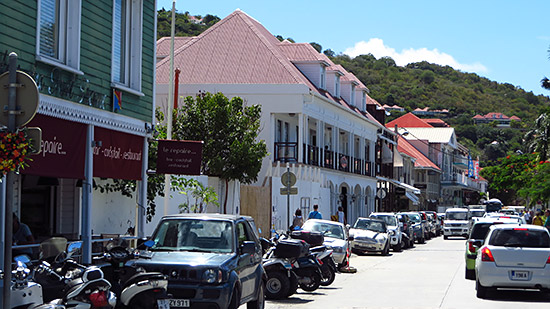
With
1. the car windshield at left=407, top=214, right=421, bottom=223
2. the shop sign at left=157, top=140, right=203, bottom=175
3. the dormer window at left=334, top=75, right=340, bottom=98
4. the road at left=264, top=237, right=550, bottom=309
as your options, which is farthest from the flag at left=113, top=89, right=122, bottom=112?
the car windshield at left=407, top=214, right=421, bottom=223

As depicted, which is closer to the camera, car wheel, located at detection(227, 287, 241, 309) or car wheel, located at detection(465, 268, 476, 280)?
car wheel, located at detection(227, 287, 241, 309)

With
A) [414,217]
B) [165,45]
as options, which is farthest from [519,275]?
[414,217]

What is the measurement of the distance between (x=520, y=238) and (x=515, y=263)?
68 centimetres

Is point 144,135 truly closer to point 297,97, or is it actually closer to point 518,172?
point 297,97

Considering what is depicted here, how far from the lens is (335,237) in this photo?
25.0m

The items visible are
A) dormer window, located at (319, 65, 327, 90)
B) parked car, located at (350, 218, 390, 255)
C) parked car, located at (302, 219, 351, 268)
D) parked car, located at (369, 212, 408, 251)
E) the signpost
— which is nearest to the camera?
the signpost

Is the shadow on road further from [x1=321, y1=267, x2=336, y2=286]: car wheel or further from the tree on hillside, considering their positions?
the tree on hillside

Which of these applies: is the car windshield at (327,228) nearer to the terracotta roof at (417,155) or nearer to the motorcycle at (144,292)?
the motorcycle at (144,292)

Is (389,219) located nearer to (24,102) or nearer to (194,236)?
(194,236)

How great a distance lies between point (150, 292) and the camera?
10109mm

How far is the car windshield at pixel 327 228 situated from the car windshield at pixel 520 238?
8341 millimetres

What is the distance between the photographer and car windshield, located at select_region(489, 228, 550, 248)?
55.7ft

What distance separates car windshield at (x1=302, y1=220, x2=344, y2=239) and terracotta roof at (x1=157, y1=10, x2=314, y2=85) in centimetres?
1478

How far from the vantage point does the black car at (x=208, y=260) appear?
11.4m
